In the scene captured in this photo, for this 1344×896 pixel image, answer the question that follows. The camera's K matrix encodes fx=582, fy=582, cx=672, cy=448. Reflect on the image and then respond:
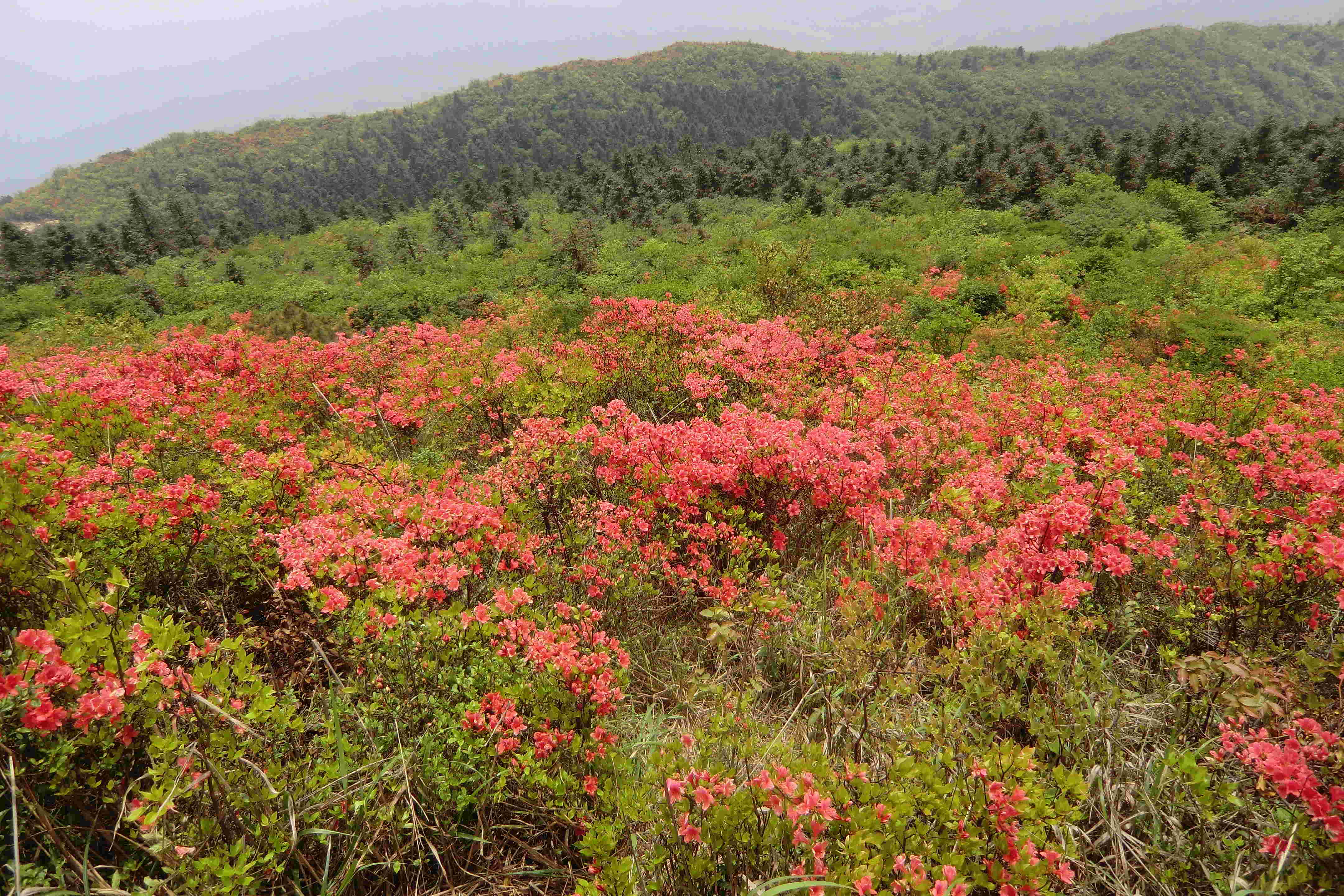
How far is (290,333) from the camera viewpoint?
14.4m

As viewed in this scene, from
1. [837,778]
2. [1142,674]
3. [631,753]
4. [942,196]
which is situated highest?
[942,196]

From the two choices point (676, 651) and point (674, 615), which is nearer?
point (676, 651)

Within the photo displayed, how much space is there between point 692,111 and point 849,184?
62.8 metres

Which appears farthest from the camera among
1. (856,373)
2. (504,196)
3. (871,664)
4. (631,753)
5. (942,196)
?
(504,196)

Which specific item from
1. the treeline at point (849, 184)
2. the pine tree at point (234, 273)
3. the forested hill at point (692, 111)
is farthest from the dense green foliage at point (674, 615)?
the forested hill at point (692, 111)

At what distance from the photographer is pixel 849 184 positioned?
1152 inches

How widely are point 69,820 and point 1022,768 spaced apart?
3.70 metres

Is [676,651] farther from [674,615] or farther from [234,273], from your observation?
[234,273]

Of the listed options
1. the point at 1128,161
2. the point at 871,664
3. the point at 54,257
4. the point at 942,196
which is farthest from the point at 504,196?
the point at 871,664

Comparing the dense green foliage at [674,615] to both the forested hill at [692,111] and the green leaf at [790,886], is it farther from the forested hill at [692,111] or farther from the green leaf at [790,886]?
the forested hill at [692,111]

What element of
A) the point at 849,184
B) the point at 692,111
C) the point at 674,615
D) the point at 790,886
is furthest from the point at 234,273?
the point at 692,111

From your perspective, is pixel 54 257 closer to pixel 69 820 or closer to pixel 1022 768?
pixel 69 820

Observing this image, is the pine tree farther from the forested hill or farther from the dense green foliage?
the forested hill

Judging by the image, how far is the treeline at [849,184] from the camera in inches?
934
